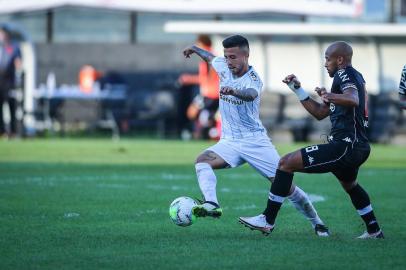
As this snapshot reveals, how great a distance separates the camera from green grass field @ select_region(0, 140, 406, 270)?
840 cm

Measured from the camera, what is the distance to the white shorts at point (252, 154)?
10258 millimetres

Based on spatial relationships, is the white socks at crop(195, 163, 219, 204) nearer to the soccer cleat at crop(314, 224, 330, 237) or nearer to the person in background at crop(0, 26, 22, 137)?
the soccer cleat at crop(314, 224, 330, 237)

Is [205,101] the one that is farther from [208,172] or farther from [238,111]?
[208,172]

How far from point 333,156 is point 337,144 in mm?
116

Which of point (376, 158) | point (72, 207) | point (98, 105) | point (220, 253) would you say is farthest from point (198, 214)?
point (98, 105)

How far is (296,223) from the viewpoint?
11.0 m

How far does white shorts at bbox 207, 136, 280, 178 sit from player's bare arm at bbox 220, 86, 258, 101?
57 centimetres

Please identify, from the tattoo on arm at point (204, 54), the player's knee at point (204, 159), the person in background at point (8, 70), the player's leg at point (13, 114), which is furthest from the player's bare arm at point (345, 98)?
the player's leg at point (13, 114)

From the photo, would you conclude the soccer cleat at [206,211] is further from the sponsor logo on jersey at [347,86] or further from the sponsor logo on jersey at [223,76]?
the sponsor logo on jersey at [347,86]

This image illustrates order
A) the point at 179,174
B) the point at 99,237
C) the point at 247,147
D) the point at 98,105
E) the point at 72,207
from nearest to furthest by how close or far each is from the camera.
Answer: the point at 99,237 → the point at 247,147 → the point at 72,207 → the point at 179,174 → the point at 98,105

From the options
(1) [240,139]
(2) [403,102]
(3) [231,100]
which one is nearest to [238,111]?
(3) [231,100]

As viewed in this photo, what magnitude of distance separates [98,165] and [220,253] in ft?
32.6

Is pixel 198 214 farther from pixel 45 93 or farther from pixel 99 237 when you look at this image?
pixel 45 93

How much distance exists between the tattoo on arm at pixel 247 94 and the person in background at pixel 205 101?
12.2 m
